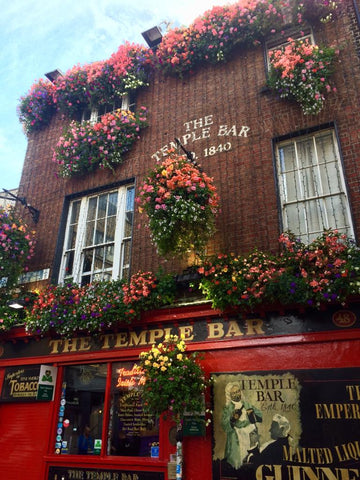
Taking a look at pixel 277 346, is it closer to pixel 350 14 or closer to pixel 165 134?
pixel 165 134

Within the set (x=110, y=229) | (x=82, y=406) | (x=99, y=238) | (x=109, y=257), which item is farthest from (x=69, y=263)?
(x=82, y=406)

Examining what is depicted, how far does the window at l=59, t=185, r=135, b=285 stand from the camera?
9.40m

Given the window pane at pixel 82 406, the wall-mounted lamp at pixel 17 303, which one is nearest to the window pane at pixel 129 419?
the window pane at pixel 82 406

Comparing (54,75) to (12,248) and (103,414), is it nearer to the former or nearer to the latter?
(12,248)

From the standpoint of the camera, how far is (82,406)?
8305mm

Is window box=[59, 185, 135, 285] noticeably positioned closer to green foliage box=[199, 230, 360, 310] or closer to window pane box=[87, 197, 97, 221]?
window pane box=[87, 197, 97, 221]

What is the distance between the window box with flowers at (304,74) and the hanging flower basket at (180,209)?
101 inches

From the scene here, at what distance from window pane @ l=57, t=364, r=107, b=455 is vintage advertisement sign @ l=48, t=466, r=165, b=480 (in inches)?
12.5

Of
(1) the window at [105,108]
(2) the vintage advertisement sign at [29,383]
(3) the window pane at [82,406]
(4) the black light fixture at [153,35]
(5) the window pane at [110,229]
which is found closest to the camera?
(3) the window pane at [82,406]

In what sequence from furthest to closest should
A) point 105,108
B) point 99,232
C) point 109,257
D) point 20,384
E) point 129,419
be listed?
1. point 105,108
2. point 99,232
3. point 109,257
4. point 20,384
5. point 129,419

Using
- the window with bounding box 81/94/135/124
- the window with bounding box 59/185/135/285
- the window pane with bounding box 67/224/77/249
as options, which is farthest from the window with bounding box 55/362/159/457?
the window with bounding box 81/94/135/124

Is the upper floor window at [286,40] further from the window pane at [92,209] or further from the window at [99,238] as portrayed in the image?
the window pane at [92,209]

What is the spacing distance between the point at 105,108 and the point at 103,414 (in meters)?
8.02

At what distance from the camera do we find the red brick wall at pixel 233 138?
7848 mm
